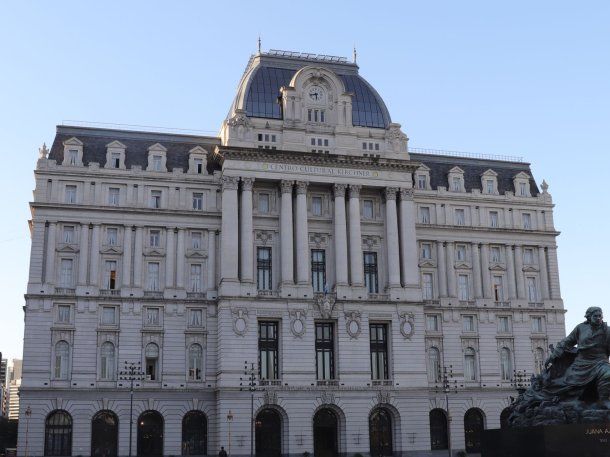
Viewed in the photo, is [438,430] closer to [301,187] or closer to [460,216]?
[460,216]

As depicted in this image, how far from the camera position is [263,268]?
86938 millimetres

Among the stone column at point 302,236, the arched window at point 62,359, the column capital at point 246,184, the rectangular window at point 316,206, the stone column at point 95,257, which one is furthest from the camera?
the rectangular window at point 316,206

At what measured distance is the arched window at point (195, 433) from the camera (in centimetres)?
8231

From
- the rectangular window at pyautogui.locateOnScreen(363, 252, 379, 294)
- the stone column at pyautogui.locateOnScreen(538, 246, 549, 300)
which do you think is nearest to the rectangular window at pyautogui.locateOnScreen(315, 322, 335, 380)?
the rectangular window at pyautogui.locateOnScreen(363, 252, 379, 294)

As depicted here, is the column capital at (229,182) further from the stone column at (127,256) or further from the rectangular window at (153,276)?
Result: the stone column at (127,256)

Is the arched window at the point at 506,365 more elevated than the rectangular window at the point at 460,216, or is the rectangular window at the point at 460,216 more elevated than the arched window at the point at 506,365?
the rectangular window at the point at 460,216

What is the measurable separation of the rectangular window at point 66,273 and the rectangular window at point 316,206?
2612 cm

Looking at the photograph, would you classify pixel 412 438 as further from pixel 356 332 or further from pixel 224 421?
pixel 224 421

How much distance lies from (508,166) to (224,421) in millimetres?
49724

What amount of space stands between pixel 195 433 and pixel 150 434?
4505 mm

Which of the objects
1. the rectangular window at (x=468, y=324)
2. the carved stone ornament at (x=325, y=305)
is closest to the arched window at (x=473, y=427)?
the rectangular window at (x=468, y=324)

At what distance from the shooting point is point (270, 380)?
81500 millimetres

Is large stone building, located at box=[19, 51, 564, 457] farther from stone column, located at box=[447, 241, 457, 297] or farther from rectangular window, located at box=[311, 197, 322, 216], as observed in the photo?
rectangular window, located at box=[311, 197, 322, 216]

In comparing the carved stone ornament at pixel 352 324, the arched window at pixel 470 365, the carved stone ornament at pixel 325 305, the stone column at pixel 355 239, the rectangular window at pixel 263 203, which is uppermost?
the rectangular window at pixel 263 203
